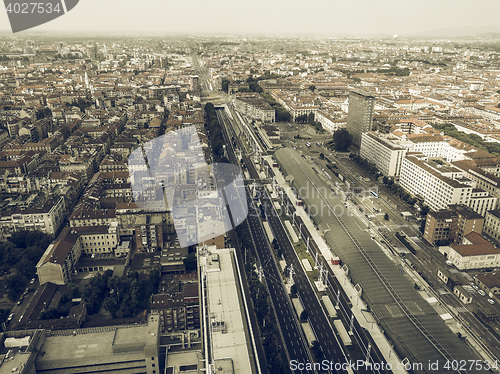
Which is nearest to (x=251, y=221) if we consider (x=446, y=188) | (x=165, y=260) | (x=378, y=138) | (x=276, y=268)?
(x=276, y=268)

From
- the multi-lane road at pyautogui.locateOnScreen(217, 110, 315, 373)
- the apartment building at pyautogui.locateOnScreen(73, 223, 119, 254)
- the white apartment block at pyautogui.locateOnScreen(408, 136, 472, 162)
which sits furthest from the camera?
the white apartment block at pyautogui.locateOnScreen(408, 136, 472, 162)

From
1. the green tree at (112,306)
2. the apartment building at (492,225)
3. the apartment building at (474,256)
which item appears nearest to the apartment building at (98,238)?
the green tree at (112,306)

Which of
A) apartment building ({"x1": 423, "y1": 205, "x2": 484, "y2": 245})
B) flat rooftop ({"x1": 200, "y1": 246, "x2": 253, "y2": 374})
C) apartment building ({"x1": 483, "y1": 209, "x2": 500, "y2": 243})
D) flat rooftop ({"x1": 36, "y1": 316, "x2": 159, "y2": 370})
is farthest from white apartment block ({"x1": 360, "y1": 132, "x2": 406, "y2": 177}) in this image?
flat rooftop ({"x1": 36, "y1": 316, "x2": 159, "y2": 370})

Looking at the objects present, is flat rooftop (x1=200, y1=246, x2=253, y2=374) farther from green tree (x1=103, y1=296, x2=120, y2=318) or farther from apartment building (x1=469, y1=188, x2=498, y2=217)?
apartment building (x1=469, y1=188, x2=498, y2=217)

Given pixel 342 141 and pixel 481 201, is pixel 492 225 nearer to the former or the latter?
pixel 481 201

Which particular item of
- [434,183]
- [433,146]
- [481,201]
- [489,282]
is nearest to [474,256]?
[489,282]

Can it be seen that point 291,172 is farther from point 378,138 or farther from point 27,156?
point 27,156
